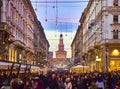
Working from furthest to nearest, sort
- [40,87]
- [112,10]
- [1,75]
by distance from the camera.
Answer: [112,10] → [1,75] → [40,87]

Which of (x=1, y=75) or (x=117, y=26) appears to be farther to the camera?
(x=117, y=26)

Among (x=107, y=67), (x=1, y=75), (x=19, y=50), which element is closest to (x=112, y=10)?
(x=107, y=67)

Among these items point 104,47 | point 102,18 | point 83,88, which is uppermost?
point 102,18

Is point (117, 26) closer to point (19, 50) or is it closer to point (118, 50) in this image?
point (118, 50)

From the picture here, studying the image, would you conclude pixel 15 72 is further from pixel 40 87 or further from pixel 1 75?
pixel 40 87

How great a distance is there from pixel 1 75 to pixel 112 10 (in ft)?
176

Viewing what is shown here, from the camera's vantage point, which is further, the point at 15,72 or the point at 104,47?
A: the point at 104,47

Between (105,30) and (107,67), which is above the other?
(105,30)

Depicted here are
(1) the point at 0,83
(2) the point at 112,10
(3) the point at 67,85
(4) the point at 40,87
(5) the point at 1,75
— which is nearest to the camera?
(4) the point at 40,87

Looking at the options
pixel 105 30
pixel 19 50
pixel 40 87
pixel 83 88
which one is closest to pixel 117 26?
pixel 105 30

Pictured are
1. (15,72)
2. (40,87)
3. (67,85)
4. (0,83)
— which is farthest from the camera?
(15,72)

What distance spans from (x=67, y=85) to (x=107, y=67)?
166 ft

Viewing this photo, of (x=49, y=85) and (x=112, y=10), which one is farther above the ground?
(x=112, y=10)

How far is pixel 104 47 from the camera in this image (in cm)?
7462
